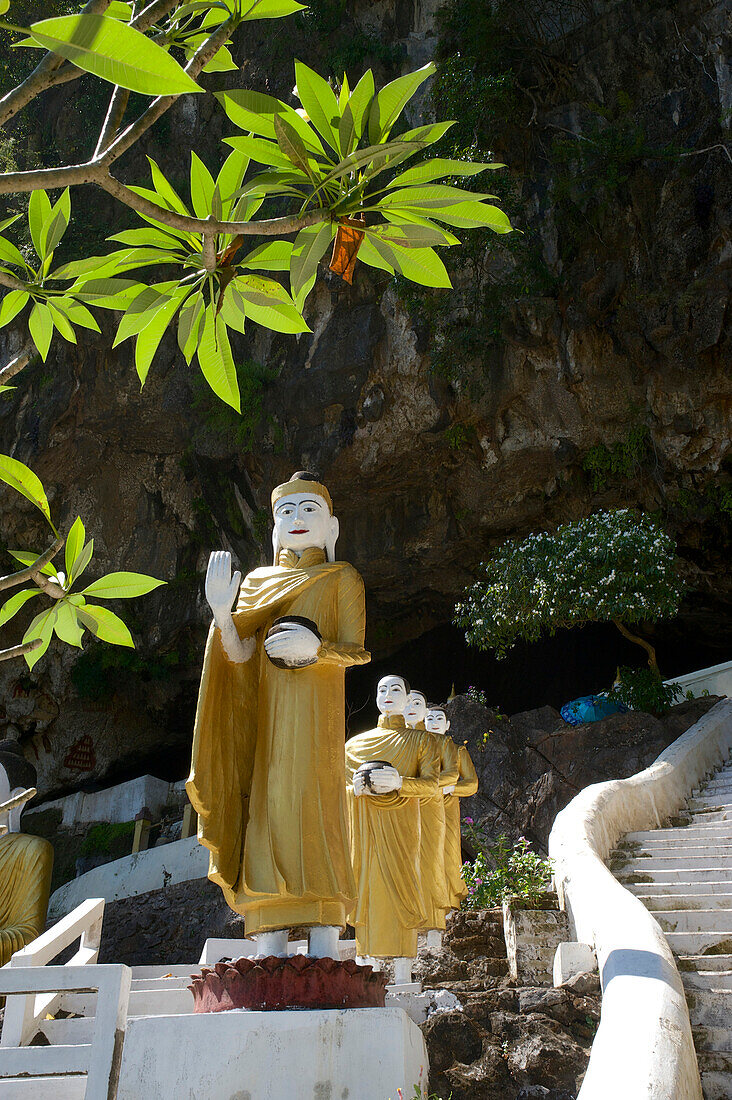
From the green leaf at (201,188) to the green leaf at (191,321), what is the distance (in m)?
0.18

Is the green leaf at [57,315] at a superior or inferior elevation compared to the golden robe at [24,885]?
superior

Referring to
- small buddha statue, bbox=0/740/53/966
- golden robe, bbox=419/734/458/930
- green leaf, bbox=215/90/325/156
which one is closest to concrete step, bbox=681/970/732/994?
golden robe, bbox=419/734/458/930

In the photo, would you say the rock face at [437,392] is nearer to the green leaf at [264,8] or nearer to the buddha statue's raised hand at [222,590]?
the buddha statue's raised hand at [222,590]

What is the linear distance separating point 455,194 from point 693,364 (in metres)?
10.8

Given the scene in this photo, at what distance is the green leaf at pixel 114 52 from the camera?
107 cm

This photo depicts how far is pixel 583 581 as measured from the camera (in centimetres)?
1051

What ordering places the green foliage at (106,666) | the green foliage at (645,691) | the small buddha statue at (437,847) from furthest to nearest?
the green foliage at (106,666)
the green foliage at (645,691)
the small buddha statue at (437,847)

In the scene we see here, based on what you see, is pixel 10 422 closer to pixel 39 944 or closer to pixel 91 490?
pixel 91 490

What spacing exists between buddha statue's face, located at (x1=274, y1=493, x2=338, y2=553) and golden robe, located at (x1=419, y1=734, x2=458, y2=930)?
2.26 meters

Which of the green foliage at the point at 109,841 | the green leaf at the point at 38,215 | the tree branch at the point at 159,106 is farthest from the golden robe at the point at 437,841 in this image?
the green foliage at the point at 109,841

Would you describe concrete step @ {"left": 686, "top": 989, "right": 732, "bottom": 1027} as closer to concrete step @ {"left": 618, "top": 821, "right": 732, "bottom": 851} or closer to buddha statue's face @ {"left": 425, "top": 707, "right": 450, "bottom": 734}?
concrete step @ {"left": 618, "top": 821, "right": 732, "bottom": 851}

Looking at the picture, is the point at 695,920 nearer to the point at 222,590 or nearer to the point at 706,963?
the point at 706,963

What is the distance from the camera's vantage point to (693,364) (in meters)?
11.2

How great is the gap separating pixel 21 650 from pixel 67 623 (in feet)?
0.40
